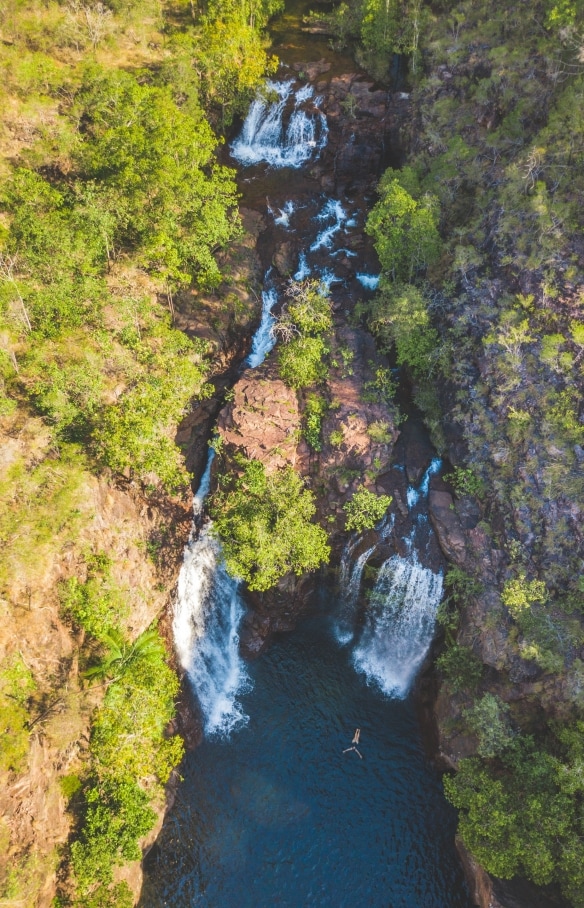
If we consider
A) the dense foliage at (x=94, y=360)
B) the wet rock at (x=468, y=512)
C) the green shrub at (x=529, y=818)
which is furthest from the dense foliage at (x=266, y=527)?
the green shrub at (x=529, y=818)

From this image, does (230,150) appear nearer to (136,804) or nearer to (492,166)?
(492,166)

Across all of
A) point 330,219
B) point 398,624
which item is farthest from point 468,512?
point 330,219

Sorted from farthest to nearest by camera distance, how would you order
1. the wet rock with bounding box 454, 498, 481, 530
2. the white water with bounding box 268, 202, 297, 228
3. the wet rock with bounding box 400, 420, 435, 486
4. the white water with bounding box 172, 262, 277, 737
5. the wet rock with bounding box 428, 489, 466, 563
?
the white water with bounding box 268, 202, 297, 228 < the wet rock with bounding box 400, 420, 435, 486 < the white water with bounding box 172, 262, 277, 737 < the wet rock with bounding box 454, 498, 481, 530 < the wet rock with bounding box 428, 489, 466, 563

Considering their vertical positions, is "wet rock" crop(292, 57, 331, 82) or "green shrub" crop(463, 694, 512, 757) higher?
"wet rock" crop(292, 57, 331, 82)

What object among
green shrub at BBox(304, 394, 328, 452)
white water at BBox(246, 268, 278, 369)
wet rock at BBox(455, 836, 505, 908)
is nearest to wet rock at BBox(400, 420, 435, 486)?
green shrub at BBox(304, 394, 328, 452)

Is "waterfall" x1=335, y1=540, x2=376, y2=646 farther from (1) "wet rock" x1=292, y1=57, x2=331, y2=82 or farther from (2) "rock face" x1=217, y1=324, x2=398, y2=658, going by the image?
(1) "wet rock" x1=292, y1=57, x2=331, y2=82

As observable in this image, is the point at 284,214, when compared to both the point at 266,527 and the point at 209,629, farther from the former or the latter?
the point at 209,629
